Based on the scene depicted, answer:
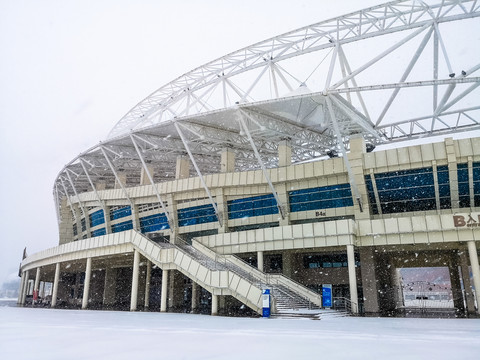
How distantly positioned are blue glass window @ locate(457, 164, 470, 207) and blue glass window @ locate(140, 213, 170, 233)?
102 feet

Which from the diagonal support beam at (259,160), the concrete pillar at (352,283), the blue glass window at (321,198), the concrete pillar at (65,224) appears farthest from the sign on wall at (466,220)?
the concrete pillar at (65,224)

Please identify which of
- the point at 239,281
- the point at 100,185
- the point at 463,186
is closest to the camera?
the point at 239,281

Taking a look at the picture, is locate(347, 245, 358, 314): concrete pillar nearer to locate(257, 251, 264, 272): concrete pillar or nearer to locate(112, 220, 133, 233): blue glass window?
locate(257, 251, 264, 272): concrete pillar

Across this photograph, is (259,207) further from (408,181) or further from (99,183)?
(99,183)

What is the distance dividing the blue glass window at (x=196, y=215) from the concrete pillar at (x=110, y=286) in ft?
42.8

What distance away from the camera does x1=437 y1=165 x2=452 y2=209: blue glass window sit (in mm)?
30547

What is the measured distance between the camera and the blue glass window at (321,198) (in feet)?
114

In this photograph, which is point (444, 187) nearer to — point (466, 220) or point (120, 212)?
point (466, 220)

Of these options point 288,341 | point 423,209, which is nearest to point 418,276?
point 423,209

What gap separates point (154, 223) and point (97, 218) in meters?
13.4

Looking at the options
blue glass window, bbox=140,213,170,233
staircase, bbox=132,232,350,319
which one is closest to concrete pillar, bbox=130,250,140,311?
staircase, bbox=132,232,350,319

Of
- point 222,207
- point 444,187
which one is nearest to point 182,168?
point 222,207

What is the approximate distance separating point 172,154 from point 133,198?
24.7 ft

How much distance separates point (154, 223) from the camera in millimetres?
46000
